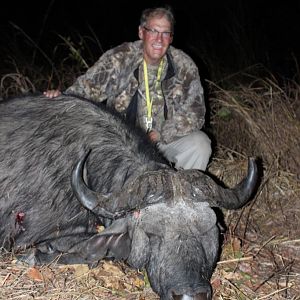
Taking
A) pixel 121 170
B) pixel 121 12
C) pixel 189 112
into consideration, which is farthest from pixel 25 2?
pixel 121 170

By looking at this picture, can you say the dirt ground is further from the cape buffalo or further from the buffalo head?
the buffalo head

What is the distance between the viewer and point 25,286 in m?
4.07

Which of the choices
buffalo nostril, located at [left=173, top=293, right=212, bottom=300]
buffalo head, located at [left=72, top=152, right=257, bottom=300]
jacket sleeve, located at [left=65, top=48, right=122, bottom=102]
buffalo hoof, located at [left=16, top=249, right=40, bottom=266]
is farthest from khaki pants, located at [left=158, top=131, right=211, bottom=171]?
buffalo nostril, located at [left=173, top=293, right=212, bottom=300]

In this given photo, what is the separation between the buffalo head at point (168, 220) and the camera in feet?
12.0

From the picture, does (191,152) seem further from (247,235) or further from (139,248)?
(139,248)

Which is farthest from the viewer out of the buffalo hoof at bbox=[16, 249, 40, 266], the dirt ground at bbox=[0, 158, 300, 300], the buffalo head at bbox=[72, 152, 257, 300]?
the buffalo hoof at bbox=[16, 249, 40, 266]

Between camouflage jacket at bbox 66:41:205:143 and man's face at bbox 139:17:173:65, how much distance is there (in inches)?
9.6

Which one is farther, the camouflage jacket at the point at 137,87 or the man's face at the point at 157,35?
the camouflage jacket at the point at 137,87

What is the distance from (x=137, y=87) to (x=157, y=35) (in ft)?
1.88

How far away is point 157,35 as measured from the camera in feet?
17.9

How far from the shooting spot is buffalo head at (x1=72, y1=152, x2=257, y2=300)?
3656 mm

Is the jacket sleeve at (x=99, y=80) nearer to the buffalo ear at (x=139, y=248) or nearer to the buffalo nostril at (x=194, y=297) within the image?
the buffalo ear at (x=139, y=248)

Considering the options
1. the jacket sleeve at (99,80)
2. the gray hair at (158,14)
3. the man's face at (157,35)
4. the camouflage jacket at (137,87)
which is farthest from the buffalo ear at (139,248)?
the gray hair at (158,14)

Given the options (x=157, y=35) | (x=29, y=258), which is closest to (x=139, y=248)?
(x=29, y=258)
